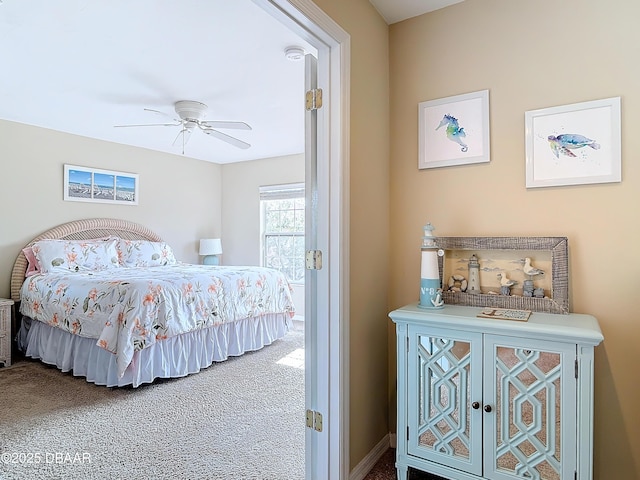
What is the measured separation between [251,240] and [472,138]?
456cm

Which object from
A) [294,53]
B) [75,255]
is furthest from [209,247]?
[294,53]

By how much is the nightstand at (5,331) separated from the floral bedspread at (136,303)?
17 cm

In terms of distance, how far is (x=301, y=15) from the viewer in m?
1.45

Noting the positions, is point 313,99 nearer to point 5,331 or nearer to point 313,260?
point 313,260

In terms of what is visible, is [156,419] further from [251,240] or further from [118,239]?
[251,240]

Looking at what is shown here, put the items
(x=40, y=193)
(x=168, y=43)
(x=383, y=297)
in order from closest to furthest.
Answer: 1. (x=383, y=297)
2. (x=168, y=43)
3. (x=40, y=193)

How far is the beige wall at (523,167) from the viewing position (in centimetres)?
160

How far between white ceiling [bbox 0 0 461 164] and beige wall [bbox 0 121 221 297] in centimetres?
35

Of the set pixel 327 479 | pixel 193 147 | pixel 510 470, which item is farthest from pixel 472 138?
pixel 193 147

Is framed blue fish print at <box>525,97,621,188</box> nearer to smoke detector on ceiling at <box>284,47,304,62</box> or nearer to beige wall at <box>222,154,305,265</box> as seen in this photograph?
smoke detector on ceiling at <box>284,47,304,62</box>

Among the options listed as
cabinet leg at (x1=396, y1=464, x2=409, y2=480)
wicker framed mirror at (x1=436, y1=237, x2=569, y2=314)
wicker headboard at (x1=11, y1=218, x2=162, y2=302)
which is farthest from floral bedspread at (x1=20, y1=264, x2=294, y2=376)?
wicker framed mirror at (x1=436, y1=237, x2=569, y2=314)

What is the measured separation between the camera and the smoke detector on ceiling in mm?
2488

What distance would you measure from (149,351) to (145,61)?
7.28ft

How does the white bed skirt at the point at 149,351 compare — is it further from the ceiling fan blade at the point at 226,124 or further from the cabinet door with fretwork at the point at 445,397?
the cabinet door with fretwork at the point at 445,397
